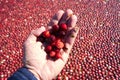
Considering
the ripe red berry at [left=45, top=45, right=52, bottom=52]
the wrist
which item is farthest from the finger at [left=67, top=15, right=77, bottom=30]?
the wrist

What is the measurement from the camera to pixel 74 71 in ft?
17.4

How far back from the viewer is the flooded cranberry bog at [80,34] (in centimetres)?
531

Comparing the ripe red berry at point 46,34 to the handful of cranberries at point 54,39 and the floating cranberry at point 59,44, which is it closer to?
the handful of cranberries at point 54,39

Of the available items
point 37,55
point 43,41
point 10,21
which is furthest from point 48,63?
point 10,21

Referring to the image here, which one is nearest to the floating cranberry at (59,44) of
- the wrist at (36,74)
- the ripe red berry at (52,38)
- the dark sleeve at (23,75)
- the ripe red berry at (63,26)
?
the ripe red berry at (52,38)

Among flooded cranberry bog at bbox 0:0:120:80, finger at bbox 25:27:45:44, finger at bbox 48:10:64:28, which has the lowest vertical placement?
flooded cranberry bog at bbox 0:0:120:80

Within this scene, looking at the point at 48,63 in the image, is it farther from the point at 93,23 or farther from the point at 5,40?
the point at 93,23

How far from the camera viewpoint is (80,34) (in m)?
→ 6.40

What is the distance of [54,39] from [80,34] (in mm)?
2493

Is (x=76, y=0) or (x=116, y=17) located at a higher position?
(x=76, y=0)

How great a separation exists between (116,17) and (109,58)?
219 centimetres

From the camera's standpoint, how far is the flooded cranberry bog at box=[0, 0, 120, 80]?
5.31m

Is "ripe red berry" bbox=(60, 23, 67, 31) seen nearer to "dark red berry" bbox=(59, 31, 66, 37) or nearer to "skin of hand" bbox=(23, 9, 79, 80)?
"dark red berry" bbox=(59, 31, 66, 37)

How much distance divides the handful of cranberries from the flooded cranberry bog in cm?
141
